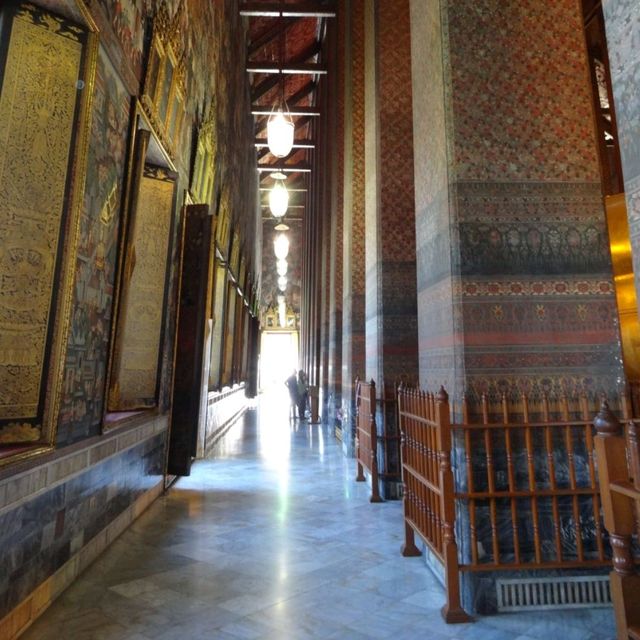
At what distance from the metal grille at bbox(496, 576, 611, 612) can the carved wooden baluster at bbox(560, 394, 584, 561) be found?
16 cm

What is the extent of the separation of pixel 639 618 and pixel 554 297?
1.67 metres

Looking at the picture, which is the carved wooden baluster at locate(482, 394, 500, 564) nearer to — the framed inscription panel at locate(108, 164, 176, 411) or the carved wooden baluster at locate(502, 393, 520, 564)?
the carved wooden baluster at locate(502, 393, 520, 564)

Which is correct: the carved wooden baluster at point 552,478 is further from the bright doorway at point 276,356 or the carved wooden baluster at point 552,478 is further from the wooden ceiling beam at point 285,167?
the bright doorway at point 276,356

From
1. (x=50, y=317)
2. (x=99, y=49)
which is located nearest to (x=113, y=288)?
(x=50, y=317)

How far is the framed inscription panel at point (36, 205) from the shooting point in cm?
223

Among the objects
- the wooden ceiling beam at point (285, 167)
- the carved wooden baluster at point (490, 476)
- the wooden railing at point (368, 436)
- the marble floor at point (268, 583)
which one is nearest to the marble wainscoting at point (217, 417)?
the wooden railing at point (368, 436)

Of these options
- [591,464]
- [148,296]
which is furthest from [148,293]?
[591,464]

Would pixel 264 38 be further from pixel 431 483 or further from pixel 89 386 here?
pixel 431 483

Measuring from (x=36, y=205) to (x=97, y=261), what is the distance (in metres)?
0.51

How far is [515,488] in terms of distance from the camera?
2424 millimetres

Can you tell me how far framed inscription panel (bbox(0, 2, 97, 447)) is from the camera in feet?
7.30

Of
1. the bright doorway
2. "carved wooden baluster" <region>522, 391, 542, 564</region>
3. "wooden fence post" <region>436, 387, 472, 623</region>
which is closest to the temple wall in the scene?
"wooden fence post" <region>436, 387, 472, 623</region>

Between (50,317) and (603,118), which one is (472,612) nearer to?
(50,317)

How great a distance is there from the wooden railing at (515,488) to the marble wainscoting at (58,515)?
6.78 ft
